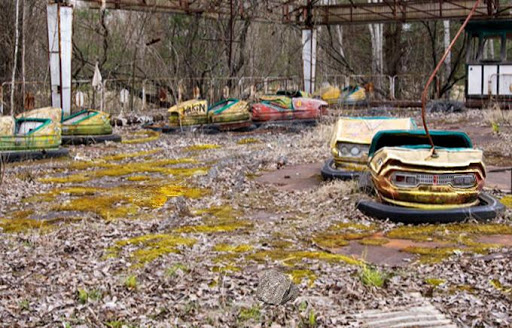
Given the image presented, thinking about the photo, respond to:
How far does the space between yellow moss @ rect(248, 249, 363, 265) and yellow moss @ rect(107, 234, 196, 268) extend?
661mm

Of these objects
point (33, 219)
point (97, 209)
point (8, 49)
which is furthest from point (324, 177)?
point (8, 49)

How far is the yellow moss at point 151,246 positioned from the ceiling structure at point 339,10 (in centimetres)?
1233

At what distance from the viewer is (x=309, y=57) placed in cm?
2161

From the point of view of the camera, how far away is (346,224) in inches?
257

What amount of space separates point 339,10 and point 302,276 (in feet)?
58.2

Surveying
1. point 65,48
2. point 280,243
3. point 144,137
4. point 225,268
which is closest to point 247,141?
point 144,137

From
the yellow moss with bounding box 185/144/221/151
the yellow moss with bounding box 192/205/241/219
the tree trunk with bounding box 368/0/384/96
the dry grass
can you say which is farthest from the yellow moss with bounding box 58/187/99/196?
the tree trunk with bounding box 368/0/384/96

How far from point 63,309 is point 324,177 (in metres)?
5.14

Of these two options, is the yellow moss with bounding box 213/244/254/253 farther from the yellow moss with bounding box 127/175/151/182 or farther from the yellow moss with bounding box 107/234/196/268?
the yellow moss with bounding box 127/175/151/182

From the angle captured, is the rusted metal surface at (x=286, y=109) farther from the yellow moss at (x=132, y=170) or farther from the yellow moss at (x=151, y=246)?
the yellow moss at (x=151, y=246)

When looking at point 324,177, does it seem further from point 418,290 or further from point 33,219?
point 418,290

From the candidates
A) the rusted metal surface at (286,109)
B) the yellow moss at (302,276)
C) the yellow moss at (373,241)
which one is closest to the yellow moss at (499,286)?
the yellow moss at (302,276)

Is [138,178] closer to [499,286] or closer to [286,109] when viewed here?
[499,286]

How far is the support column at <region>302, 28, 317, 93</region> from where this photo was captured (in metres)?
21.6
